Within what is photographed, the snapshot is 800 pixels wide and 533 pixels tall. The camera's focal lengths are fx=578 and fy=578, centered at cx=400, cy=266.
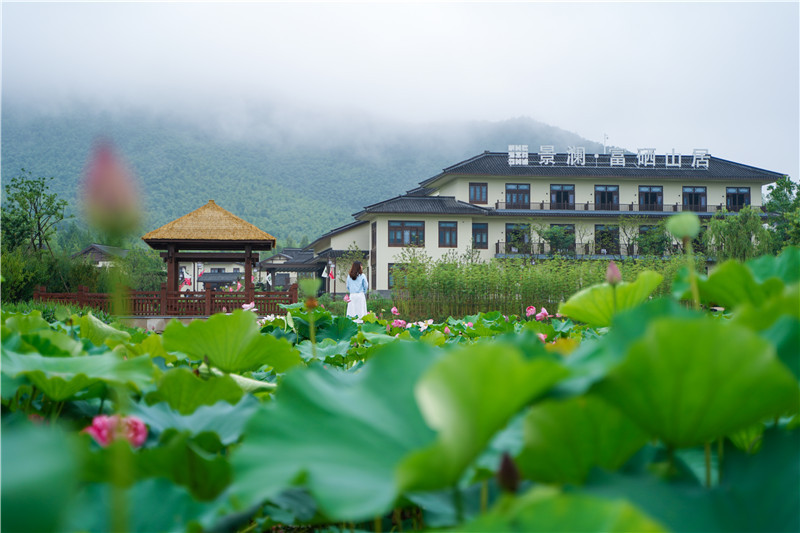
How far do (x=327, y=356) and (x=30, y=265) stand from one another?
13.8 m

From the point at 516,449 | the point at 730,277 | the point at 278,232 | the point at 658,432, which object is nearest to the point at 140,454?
the point at 516,449

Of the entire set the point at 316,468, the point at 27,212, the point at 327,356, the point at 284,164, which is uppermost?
the point at 284,164

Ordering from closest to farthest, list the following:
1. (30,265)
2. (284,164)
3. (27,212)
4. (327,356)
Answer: (327,356) < (30,265) < (27,212) < (284,164)

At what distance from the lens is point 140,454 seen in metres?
0.53

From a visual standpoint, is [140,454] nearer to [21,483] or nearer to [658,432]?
[21,483]

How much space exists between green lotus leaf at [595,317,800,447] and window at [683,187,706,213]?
29.7 metres

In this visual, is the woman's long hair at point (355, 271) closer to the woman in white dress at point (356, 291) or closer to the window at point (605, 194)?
the woman in white dress at point (356, 291)

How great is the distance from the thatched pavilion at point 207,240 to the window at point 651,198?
19.0 meters

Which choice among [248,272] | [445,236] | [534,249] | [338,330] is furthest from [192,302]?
[534,249]

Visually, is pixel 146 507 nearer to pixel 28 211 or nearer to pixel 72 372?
pixel 72 372

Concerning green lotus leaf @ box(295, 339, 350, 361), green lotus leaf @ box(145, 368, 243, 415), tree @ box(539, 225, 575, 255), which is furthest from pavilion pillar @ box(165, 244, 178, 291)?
tree @ box(539, 225, 575, 255)

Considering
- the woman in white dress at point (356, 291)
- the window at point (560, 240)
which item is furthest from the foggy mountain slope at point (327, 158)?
the woman in white dress at point (356, 291)

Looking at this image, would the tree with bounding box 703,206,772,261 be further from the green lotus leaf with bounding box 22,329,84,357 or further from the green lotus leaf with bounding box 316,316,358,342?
the green lotus leaf with bounding box 22,329,84,357

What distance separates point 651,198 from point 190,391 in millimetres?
29137
